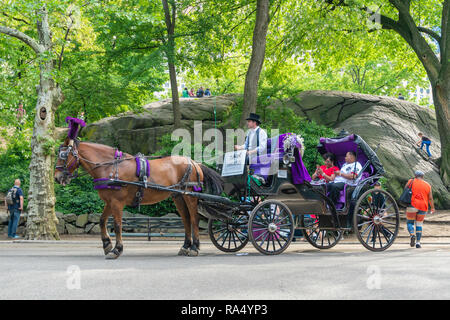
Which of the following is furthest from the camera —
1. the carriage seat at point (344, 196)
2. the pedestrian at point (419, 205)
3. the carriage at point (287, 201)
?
the pedestrian at point (419, 205)

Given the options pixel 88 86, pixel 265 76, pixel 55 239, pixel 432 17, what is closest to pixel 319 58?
pixel 265 76

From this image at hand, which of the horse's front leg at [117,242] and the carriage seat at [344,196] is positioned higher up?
the carriage seat at [344,196]

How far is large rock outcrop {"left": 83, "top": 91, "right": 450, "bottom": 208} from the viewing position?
23156 millimetres

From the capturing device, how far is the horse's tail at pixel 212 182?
10.9 metres

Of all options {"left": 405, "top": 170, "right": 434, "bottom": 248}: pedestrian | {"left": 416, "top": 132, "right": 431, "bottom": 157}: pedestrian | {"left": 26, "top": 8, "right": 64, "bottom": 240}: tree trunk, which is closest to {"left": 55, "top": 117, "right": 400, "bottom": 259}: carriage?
{"left": 405, "top": 170, "right": 434, "bottom": 248}: pedestrian

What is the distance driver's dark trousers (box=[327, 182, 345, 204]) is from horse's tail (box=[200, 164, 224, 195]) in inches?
95.2

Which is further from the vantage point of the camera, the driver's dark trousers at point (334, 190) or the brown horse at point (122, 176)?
the driver's dark trousers at point (334, 190)

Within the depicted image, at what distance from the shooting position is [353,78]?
46.6 m

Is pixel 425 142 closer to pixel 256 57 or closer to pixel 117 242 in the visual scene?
pixel 256 57

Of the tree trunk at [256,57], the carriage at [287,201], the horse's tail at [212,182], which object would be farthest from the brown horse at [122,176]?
the tree trunk at [256,57]

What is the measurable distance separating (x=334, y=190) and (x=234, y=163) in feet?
8.12

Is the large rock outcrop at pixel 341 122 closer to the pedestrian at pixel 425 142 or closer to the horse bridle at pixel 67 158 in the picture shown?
the pedestrian at pixel 425 142

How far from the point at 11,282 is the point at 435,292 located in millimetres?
5398
